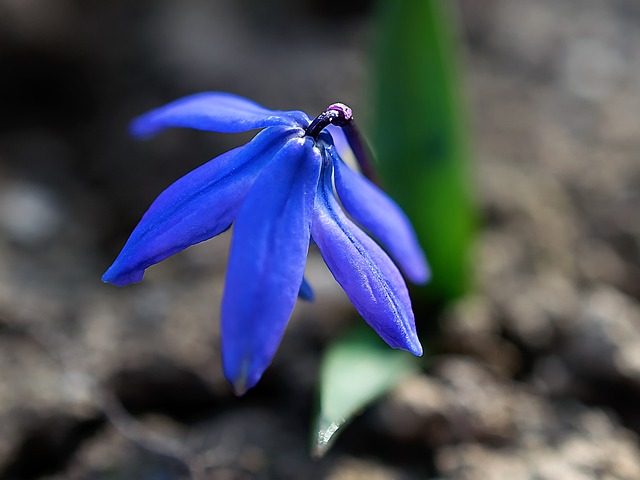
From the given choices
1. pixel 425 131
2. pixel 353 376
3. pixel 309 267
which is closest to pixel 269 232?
pixel 353 376

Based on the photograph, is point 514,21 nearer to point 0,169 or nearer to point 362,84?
point 362,84

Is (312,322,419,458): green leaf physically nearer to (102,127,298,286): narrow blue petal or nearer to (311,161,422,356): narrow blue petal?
(311,161,422,356): narrow blue petal

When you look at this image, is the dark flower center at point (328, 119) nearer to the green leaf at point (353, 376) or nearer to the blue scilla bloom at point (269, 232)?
the blue scilla bloom at point (269, 232)

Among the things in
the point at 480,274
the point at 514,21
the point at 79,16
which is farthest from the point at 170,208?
the point at 514,21

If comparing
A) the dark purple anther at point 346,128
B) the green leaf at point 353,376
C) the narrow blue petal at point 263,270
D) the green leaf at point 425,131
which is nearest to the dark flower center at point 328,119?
the dark purple anther at point 346,128

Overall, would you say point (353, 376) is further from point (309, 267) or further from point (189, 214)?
point (309, 267)

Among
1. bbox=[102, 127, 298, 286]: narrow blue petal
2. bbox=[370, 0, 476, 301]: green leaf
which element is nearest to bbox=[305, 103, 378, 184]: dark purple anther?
bbox=[102, 127, 298, 286]: narrow blue petal
